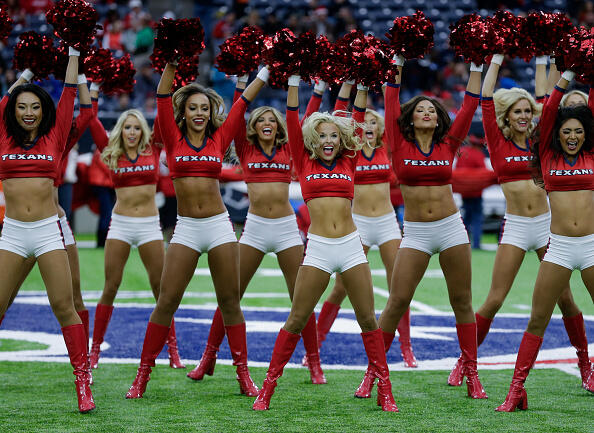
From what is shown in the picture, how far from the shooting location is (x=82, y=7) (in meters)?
5.26

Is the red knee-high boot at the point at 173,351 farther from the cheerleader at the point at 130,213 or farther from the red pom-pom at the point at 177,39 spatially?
the red pom-pom at the point at 177,39

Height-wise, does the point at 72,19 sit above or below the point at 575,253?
above

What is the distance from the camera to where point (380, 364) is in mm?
5215

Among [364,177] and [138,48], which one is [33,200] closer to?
[364,177]

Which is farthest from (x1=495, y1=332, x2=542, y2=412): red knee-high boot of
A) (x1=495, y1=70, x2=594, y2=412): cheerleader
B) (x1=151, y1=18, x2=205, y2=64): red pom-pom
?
(x1=151, y1=18, x2=205, y2=64): red pom-pom

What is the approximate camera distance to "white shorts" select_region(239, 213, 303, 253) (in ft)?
20.1

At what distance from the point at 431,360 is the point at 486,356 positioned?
468 mm

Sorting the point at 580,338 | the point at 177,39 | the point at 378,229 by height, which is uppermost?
the point at 177,39

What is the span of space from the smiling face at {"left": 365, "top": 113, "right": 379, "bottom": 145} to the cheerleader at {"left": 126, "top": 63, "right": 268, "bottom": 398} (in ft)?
5.17

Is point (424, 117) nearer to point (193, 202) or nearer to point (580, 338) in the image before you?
point (193, 202)

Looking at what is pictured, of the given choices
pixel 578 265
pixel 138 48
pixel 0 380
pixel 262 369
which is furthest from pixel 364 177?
pixel 138 48

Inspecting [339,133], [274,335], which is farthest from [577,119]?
[274,335]

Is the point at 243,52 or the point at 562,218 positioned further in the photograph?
the point at 243,52

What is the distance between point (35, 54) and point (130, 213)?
1.49m
